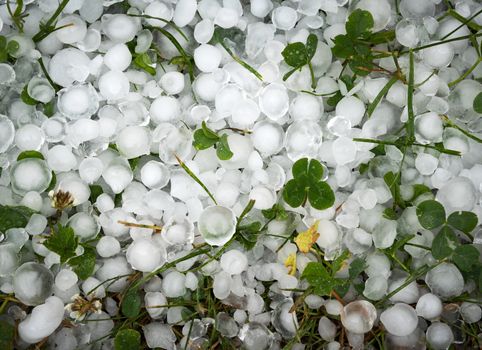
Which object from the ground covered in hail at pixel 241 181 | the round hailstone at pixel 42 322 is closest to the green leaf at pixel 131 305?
the ground covered in hail at pixel 241 181

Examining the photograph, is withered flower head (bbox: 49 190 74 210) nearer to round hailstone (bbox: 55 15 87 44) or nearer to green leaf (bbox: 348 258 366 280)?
round hailstone (bbox: 55 15 87 44)


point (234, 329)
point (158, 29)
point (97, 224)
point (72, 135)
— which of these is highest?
point (158, 29)

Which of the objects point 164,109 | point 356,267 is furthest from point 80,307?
point 356,267

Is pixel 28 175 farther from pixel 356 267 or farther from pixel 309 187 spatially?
pixel 356 267

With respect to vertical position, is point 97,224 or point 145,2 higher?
point 145,2

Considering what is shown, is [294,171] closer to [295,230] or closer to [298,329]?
[295,230]

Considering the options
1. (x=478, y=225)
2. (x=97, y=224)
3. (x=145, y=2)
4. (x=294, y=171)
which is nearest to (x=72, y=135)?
(x=97, y=224)
